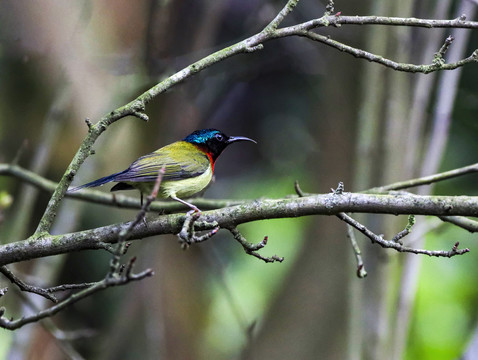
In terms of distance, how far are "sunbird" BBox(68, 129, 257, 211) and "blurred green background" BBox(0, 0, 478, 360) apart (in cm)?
136

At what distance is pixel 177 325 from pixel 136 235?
19.2 ft

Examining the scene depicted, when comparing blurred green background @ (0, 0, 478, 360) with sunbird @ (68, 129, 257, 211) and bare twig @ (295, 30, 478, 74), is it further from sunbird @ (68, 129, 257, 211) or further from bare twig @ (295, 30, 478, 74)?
bare twig @ (295, 30, 478, 74)

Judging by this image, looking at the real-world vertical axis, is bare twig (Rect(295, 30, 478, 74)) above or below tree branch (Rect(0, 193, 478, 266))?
above

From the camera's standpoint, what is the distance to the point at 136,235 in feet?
11.0

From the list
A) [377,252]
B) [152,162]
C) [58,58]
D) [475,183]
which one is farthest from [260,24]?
[152,162]

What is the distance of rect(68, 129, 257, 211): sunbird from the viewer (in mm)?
4469

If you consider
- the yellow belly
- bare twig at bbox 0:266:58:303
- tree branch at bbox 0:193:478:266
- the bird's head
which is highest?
the bird's head

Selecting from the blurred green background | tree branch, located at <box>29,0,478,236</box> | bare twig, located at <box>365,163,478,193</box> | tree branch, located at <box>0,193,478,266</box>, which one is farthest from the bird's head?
tree branch, located at <box>0,193,478,266</box>

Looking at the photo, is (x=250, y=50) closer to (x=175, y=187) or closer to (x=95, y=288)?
(x=175, y=187)

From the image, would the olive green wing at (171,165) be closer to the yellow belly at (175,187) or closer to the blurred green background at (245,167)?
the yellow belly at (175,187)

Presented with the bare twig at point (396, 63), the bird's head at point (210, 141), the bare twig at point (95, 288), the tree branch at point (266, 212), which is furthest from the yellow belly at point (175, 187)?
the bare twig at point (95, 288)

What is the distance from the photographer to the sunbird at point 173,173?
14.7 feet

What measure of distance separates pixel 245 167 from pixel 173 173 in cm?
686

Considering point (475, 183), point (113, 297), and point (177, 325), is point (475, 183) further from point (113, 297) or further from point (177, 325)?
point (113, 297)
